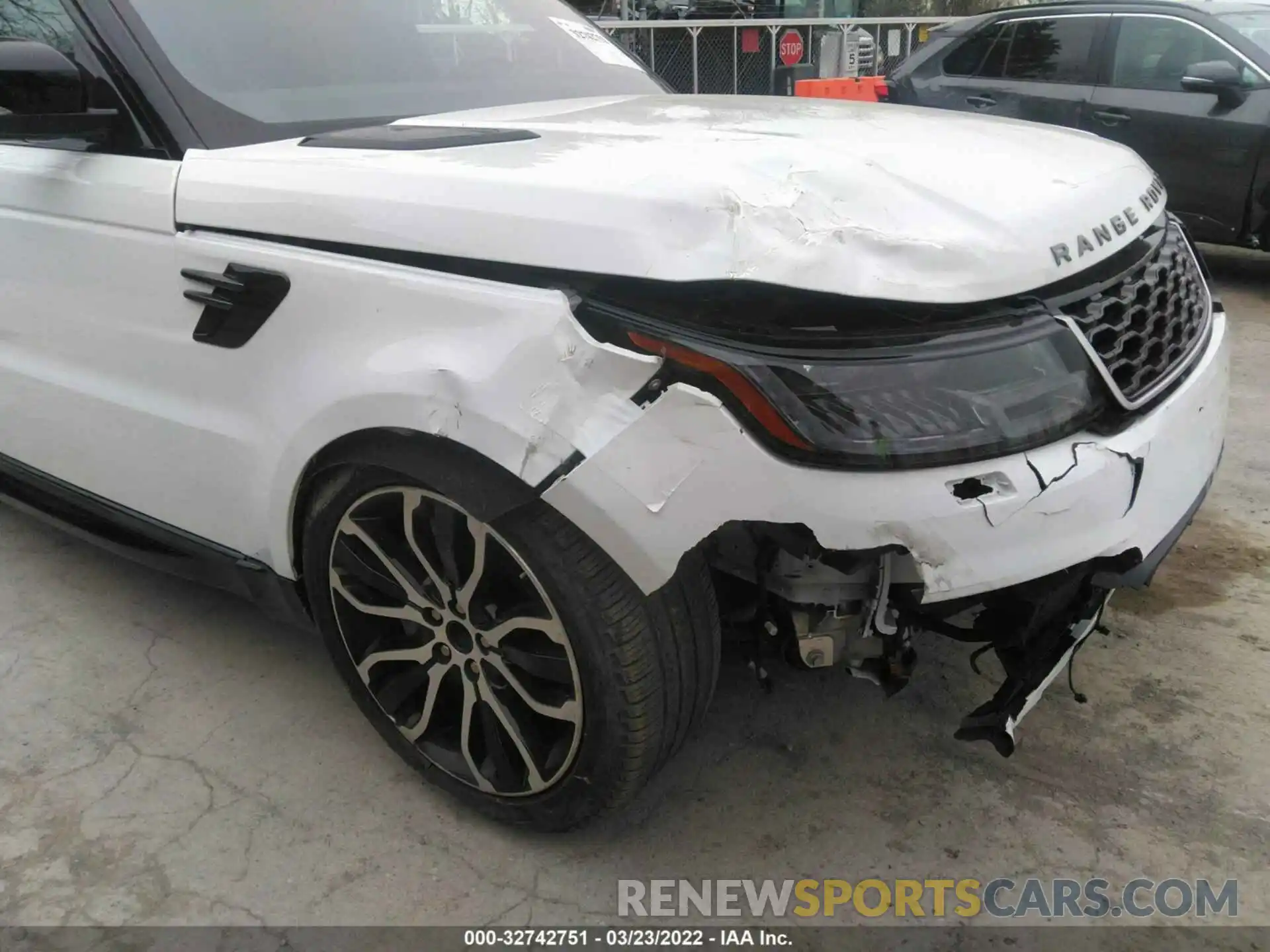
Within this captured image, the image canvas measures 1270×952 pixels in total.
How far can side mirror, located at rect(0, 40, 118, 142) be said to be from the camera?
6.63 ft

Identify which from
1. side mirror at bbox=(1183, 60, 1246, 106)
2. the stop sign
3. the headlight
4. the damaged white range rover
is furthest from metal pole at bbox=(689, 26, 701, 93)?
the headlight

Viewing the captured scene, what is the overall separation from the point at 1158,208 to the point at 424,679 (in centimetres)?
192

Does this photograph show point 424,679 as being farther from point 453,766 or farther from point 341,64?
point 341,64

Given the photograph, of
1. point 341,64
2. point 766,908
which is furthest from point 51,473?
point 766,908

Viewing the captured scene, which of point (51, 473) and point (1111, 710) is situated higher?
point (51, 473)

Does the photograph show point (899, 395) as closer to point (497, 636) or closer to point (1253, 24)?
point (497, 636)

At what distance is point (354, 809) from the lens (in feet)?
7.29

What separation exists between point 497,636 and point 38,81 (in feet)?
4.94

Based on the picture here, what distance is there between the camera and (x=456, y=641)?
200 centimetres

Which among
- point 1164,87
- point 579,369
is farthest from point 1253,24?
point 579,369

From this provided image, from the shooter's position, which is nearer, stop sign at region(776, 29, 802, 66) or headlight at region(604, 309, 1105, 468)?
headlight at region(604, 309, 1105, 468)

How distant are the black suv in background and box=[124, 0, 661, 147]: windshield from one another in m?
3.89

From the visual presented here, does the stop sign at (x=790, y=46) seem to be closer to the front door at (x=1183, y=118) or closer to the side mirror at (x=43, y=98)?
the front door at (x=1183, y=118)

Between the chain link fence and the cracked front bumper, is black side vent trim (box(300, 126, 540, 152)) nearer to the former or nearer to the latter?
the cracked front bumper
